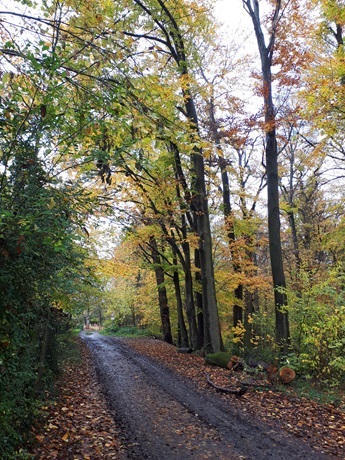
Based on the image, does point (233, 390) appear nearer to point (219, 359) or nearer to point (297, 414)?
point (297, 414)

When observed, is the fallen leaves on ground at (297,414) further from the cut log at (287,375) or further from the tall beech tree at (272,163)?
the tall beech tree at (272,163)

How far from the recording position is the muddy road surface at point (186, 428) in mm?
4750

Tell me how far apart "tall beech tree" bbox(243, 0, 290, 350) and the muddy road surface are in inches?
144

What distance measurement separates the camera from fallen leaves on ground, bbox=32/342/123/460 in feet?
15.5

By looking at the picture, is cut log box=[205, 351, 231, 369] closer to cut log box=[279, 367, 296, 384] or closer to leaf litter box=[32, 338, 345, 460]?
leaf litter box=[32, 338, 345, 460]

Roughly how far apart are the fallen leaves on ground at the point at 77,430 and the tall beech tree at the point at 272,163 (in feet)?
18.6

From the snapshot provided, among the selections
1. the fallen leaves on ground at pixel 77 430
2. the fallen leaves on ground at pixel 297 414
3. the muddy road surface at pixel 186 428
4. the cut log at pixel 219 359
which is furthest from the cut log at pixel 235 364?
the fallen leaves on ground at pixel 77 430

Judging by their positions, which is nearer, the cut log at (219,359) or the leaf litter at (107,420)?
the leaf litter at (107,420)

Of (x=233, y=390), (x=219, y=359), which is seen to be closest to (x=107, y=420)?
(x=233, y=390)

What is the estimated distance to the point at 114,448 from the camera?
4.93m

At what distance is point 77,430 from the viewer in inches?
220

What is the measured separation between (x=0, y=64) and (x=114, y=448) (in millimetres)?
5248

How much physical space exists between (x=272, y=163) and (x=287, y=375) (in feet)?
20.3

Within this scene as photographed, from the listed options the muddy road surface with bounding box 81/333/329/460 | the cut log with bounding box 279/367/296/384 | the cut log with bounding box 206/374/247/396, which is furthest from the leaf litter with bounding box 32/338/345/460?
the cut log with bounding box 279/367/296/384
